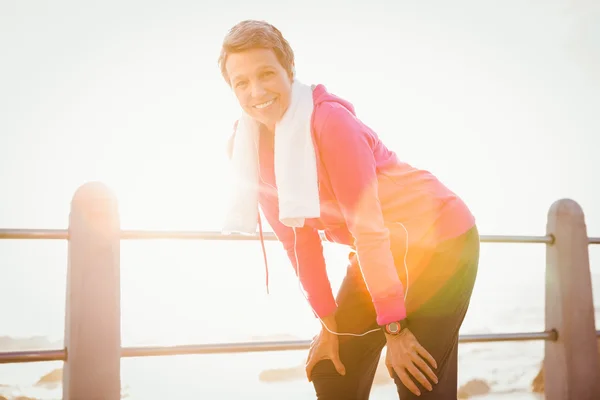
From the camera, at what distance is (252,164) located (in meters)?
1.61

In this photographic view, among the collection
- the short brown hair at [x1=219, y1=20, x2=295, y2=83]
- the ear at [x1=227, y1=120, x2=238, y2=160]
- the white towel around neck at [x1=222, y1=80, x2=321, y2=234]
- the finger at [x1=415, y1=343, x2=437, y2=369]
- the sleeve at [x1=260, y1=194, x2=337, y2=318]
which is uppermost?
the short brown hair at [x1=219, y1=20, x2=295, y2=83]

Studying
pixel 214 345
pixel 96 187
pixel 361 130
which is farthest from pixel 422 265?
pixel 96 187

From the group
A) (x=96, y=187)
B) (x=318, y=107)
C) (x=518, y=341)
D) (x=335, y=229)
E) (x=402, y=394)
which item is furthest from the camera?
(x=518, y=341)

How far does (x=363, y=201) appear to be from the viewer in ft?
4.30

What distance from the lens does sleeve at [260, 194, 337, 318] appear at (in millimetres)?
1675

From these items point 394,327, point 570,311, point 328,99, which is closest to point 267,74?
point 328,99

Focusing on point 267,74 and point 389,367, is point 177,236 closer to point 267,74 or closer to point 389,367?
point 267,74

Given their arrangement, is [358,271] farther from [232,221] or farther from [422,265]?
[232,221]

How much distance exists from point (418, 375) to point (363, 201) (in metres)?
0.42

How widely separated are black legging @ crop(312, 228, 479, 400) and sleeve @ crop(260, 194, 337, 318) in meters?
0.05

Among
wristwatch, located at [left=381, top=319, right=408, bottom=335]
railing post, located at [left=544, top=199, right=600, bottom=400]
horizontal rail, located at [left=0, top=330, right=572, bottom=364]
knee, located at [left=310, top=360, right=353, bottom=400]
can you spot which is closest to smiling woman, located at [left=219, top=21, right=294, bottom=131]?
wristwatch, located at [left=381, top=319, right=408, bottom=335]

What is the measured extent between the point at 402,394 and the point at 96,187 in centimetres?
125

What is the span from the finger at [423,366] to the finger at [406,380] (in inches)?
1.5

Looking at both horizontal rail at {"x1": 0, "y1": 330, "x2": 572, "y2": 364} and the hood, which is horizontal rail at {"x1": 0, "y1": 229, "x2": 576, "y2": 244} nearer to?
horizontal rail at {"x1": 0, "y1": 330, "x2": 572, "y2": 364}
